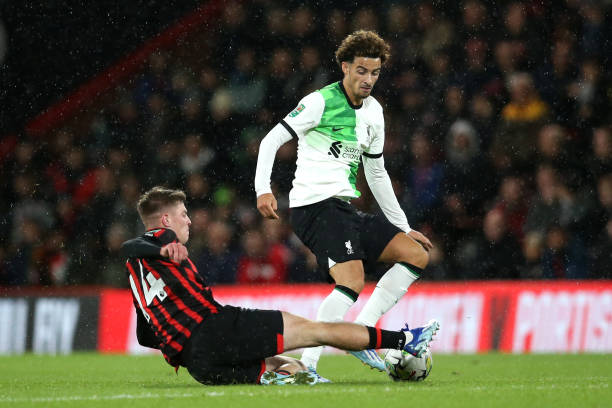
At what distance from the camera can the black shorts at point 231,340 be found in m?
4.96

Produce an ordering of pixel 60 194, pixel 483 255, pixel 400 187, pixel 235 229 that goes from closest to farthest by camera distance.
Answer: pixel 483 255 → pixel 400 187 → pixel 235 229 → pixel 60 194

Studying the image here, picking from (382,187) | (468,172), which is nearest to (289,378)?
(382,187)

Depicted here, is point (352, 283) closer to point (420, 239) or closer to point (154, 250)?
point (420, 239)

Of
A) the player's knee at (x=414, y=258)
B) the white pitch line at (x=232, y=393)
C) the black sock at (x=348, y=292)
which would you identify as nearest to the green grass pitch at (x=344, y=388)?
the white pitch line at (x=232, y=393)

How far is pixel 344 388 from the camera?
493 cm

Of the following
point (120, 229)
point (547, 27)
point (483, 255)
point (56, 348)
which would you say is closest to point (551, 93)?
point (547, 27)

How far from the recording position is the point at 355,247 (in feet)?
18.5

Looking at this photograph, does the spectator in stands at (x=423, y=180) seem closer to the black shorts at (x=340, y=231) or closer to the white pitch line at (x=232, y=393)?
the black shorts at (x=340, y=231)

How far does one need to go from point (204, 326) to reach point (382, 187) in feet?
5.78

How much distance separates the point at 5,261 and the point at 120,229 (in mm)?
1573

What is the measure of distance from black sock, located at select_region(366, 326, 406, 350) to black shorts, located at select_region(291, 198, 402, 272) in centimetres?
67

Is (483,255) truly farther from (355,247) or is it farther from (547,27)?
(355,247)

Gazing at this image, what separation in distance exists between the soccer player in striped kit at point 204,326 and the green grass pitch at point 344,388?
0.54ft

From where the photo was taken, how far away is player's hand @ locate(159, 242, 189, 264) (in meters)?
4.86
